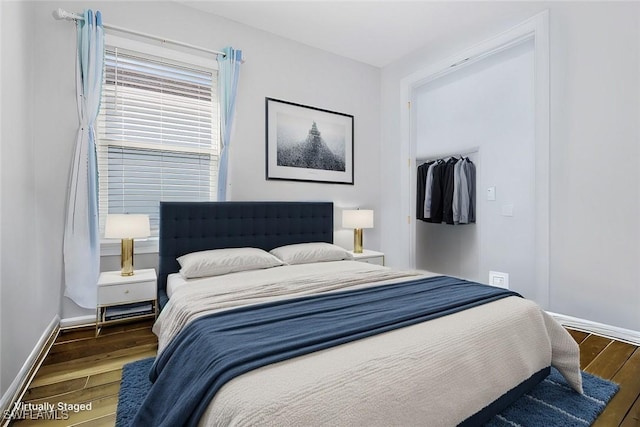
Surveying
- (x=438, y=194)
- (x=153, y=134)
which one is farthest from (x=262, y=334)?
(x=438, y=194)

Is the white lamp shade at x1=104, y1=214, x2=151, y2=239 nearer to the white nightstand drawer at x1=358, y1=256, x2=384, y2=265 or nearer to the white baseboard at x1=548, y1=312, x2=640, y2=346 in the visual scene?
the white nightstand drawer at x1=358, y1=256, x2=384, y2=265

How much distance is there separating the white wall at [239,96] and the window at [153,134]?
0.76ft

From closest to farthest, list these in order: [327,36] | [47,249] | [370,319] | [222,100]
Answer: [370,319] → [47,249] → [222,100] → [327,36]

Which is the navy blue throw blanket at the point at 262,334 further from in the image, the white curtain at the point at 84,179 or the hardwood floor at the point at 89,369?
the white curtain at the point at 84,179

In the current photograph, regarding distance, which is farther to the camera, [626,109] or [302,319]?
[626,109]

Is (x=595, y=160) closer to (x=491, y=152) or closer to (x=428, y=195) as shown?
(x=491, y=152)

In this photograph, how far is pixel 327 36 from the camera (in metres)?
3.42

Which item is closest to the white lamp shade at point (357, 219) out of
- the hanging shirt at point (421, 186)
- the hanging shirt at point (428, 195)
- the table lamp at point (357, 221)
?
the table lamp at point (357, 221)

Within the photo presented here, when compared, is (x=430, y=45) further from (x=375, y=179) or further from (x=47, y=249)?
(x=47, y=249)

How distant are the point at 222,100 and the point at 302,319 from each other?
7.82ft

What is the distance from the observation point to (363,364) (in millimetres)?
1013

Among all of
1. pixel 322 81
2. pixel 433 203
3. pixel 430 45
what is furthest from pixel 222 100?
pixel 433 203

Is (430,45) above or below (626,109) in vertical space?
above

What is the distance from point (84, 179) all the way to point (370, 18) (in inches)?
113
